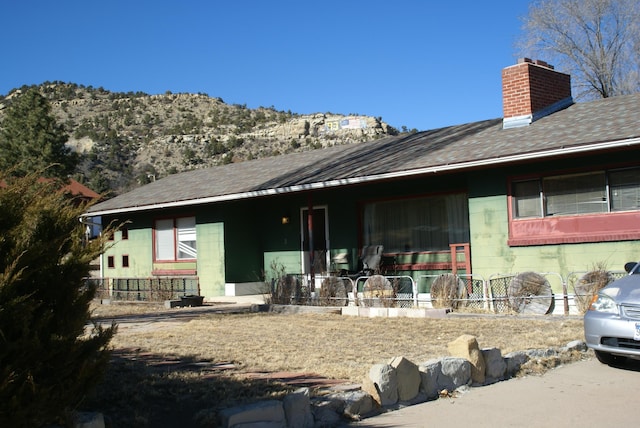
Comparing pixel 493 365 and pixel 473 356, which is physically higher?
pixel 473 356

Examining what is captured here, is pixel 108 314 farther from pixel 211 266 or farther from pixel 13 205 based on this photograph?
pixel 13 205

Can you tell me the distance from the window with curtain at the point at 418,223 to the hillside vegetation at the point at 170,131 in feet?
124

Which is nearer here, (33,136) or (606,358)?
(606,358)

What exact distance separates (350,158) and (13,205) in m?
13.6

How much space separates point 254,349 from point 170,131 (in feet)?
188

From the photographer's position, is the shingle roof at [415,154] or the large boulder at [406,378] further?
the shingle roof at [415,154]

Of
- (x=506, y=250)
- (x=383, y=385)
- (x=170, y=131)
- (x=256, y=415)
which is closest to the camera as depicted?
(x=256, y=415)

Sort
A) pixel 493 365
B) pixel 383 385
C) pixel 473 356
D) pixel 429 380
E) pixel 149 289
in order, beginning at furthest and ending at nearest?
pixel 149 289 → pixel 493 365 → pixel 473 356 → pixel 429 380 → pixel 383 385

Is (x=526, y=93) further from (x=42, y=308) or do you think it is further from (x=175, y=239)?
(x=42, y=308)

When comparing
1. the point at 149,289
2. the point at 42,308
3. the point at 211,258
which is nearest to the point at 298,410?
the point at 42,308

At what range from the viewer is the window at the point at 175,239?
19.9m

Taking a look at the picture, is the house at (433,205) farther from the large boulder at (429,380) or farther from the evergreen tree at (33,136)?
the evergreen tree at (33,136)

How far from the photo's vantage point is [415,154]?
15.4 m

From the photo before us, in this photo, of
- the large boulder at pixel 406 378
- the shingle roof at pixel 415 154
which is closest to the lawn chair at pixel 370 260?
the shingle roof at pixel 415 154
